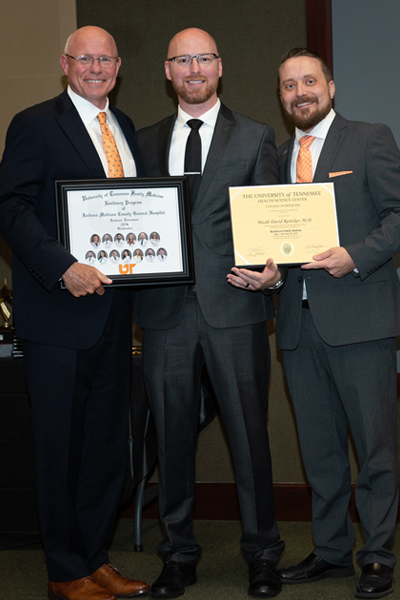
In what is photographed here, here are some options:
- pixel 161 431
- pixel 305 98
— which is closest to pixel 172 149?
pixel 305 98

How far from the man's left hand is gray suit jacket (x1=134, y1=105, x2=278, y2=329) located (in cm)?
29

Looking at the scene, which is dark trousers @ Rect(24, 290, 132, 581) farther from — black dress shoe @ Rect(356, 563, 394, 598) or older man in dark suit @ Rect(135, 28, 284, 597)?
black dress shoe @ Rect(356, 563, 394, 598)

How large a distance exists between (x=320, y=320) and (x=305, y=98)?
0.88 metres

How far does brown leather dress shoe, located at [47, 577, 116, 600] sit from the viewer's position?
2148 millimetres

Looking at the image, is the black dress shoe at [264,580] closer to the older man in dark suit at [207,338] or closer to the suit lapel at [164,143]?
the older man in dark suit at [207,338]

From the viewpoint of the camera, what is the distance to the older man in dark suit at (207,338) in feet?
7.42

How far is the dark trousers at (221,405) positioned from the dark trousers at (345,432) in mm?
173

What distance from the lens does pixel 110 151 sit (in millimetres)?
2283

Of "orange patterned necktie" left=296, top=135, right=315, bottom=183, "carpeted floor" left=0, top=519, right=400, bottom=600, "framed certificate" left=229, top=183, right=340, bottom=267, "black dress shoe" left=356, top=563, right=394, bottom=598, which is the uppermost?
"orange patterned necktie" left=296, top=135, right=315, bottom=183

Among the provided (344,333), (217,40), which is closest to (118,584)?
(344,333)

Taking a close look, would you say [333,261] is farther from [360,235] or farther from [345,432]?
[345,432]

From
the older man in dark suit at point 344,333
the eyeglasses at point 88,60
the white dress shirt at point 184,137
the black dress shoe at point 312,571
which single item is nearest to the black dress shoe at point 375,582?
the older man in dark suit at point 344,333

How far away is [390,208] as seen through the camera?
7.39 feet

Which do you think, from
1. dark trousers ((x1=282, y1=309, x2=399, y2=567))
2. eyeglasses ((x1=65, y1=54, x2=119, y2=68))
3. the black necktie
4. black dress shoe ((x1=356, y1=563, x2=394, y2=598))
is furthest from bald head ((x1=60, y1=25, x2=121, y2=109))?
black dress shoe ((x1=356, y1=563, x2=394, y2=598))
